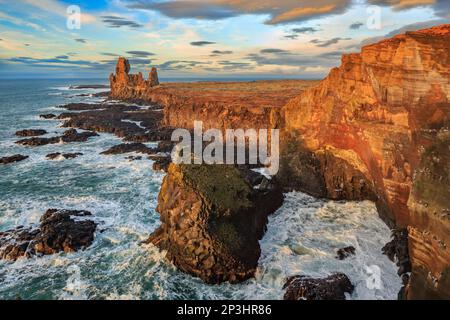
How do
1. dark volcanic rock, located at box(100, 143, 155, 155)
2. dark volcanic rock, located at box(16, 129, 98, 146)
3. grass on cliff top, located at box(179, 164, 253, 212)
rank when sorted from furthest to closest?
1. dark volcanic rock, located at box(16, 129, 98, 146)
2. dark volcanic rock, located at box(100, 143, 155, 155)
3. grass on cliff top, located at box(179, 164, 253, 212)

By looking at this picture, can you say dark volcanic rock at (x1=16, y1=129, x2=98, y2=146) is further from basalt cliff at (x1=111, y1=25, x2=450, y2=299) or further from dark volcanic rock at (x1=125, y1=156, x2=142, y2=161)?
basalt cliff at (x1=111, y1=25, x2=450, y2=299)

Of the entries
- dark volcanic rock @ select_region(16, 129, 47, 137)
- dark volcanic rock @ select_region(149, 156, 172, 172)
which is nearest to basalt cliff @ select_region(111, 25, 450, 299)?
dark volcanic rock @ select_region(149, 156, 172, 172)

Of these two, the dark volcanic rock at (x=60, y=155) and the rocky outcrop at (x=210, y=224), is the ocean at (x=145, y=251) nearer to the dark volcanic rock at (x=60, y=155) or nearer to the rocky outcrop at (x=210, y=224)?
the rocky outcrop at (x=210, y=224)

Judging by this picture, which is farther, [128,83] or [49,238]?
[128,83]

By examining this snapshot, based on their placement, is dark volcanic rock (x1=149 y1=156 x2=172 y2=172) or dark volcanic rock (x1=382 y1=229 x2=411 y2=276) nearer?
dark volcanic rock (x1=382 y1=229 x2=411 y2=276)

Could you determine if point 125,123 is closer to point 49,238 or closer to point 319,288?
point 49,238

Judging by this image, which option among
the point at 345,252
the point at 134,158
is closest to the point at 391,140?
the point at 345,252

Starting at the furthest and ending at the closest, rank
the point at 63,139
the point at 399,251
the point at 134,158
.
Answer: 1. the point at 63,139
2. the point at 134,158
3. the point at 399,251
